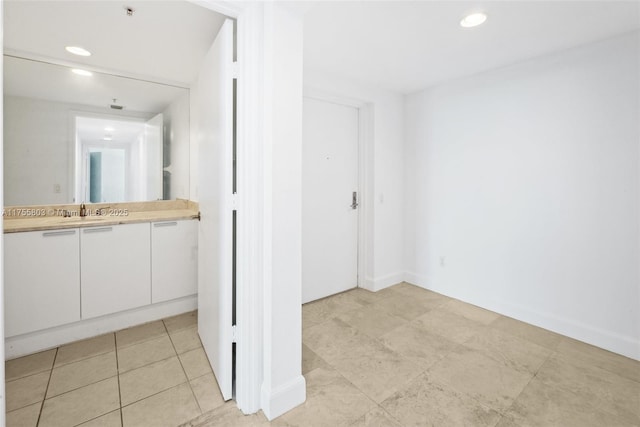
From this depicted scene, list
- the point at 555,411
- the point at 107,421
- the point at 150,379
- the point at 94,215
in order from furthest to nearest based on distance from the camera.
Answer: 1. the point at 94,215
2. the point at 150,379
3. the point at 555,411
4. the point at 107,421

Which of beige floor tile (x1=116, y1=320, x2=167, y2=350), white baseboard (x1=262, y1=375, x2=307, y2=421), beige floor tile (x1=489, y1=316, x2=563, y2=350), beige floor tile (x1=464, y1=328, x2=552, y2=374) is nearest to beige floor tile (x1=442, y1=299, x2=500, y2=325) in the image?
beige floor tile (x1=489, y1=316, x2=563, y2=350)

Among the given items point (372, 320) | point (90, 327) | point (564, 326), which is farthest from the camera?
point (372, 320)

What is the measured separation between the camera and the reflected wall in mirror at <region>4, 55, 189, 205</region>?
2330 mm

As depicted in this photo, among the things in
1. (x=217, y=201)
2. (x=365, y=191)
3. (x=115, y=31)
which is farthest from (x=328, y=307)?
(x=115, y=31)

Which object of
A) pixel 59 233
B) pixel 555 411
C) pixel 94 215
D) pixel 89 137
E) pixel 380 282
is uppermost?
pixel 89 137

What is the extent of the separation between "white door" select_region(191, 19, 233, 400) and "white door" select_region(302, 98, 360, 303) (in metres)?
1.15

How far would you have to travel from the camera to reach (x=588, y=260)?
7.84ft

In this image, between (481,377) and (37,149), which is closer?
(481,377)

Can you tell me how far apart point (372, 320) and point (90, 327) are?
2.31 metres

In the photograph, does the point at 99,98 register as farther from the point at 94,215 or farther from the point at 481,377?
the point at 481,377

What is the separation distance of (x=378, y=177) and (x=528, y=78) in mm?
1600

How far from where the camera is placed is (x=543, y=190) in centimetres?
260

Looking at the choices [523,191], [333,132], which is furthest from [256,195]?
[523,191]

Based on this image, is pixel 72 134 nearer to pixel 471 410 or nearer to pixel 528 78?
pixel 471 410
